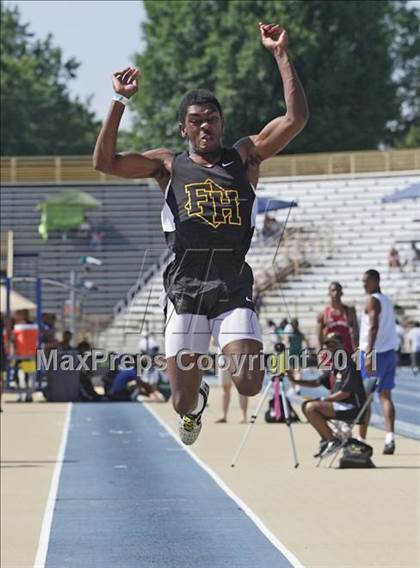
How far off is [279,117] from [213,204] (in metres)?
0.44

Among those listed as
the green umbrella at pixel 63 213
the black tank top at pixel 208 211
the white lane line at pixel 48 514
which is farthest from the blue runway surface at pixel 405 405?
the green umbrella at pixel 63 213

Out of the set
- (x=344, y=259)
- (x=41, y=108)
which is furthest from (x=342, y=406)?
(x=41, y=108)

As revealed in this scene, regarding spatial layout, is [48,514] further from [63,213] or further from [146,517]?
[63,213]

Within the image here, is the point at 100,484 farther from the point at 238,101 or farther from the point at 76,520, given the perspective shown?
the point at 238,101

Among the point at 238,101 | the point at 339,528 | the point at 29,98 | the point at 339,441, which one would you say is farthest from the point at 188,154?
the point at 29,98

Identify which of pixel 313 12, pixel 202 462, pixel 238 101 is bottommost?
pixel 202 462

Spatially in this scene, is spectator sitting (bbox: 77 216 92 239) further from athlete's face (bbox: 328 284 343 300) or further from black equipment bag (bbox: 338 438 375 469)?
black equipment bag (bbox: 338 438 375 469)

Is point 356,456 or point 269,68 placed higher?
point 269,68

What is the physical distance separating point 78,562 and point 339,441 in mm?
4915

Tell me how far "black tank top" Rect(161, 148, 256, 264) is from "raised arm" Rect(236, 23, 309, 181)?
143 millimetres

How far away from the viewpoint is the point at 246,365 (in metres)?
5.52

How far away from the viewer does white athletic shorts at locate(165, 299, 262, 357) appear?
559cm

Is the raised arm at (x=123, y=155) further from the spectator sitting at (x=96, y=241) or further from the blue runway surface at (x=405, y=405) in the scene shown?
the spectator sitting at (x=96, y=241)

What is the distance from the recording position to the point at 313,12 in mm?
57000
